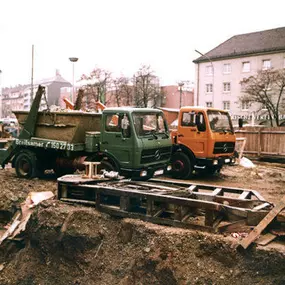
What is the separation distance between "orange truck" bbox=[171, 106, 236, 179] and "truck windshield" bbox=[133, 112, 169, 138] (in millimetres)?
1905

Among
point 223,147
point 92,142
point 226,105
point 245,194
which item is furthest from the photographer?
point 226,105

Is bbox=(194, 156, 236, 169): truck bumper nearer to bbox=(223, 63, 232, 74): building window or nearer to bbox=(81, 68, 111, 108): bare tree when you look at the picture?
bbox=(223, 63, 232, 74): building window

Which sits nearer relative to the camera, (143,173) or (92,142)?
(143,173)

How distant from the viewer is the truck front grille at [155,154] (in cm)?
1033

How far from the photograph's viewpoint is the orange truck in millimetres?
12875

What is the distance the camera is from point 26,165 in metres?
12.7

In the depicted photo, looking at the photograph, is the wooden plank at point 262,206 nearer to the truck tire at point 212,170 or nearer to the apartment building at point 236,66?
the truck tire at point 212,170

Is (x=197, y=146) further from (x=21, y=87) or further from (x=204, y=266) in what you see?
(x=21, y=87)

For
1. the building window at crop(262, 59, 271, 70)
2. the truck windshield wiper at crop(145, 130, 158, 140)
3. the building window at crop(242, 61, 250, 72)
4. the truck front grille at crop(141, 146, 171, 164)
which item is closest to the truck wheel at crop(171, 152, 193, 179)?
the truck front grille at crop(141, 146, 171, 164)

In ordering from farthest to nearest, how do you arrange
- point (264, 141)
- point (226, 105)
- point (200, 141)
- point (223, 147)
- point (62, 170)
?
point (226, 105) < point (264, 141) < point (223, 147) < point (200, 141) < point (62, 170)

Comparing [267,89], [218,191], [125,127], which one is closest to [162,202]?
[218,191]

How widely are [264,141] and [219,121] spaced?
993cm

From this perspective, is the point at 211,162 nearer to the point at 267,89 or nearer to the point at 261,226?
the point at 261,226

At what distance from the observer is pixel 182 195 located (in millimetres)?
7844
